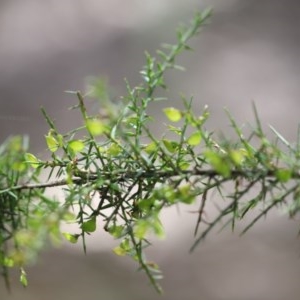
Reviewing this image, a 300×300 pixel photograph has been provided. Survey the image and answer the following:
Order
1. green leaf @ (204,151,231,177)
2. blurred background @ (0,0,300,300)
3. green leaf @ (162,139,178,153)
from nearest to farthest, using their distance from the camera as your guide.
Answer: green leaf @ (204,151,231,177) < green leaf @ (162,139,178,153) < blurred background @ (0,0,300,300)

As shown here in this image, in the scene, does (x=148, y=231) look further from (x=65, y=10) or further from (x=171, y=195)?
(x=65, y=10)

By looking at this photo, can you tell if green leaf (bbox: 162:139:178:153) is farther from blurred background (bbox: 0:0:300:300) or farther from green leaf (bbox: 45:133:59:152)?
blurred background (bbox: 0:0:300:300)

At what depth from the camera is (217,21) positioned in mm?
3523

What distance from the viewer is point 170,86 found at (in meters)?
3.11

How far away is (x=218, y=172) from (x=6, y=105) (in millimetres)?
3014

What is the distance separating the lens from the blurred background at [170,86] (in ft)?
8.41

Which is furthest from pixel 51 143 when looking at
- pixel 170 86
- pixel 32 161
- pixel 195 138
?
pixel 170 86

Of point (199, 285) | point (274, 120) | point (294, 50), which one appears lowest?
point (199, 285)

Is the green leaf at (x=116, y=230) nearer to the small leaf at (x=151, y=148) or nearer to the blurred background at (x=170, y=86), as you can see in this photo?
the small leaf at (x=151, y=148)

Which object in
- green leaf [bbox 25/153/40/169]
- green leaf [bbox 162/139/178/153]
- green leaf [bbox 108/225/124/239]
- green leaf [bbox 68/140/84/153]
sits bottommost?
green leaf [bbox 108/225/124/239]

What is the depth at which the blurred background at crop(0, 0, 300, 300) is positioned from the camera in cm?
256

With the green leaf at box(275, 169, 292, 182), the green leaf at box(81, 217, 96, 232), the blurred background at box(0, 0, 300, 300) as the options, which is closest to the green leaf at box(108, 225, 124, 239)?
the green leaf at box(81, 217, 96, 232)

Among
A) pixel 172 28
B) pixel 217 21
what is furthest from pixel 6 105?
pixel 217 21

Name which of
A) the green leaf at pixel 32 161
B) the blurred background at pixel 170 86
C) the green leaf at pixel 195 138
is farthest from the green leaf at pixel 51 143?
the blurred background at pixel 170 86
